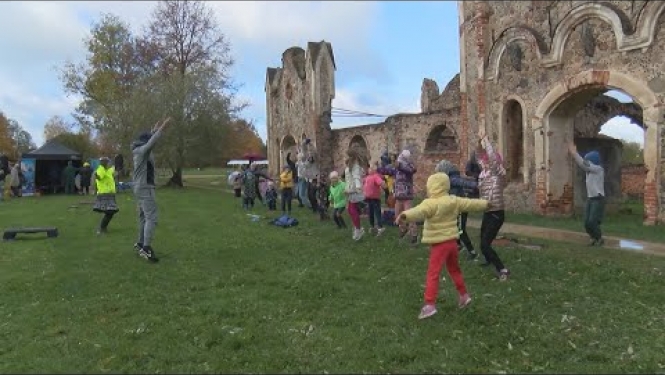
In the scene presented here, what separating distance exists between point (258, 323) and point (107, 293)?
2540mm

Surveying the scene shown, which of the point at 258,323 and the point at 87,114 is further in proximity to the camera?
the point at 87,114

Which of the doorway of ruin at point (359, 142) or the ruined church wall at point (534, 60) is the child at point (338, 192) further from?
the doorway of ruin at point (359, 142)

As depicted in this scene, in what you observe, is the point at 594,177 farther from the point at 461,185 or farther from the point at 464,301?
the point at 464,301

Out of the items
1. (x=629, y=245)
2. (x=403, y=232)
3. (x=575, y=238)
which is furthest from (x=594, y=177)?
(x=403, y=232)

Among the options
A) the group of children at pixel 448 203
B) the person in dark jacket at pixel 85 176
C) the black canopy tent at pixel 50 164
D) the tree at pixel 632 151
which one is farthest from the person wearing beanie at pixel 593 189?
the black canopy tent at pixel 50 164

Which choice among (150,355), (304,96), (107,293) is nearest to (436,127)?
(304,96)

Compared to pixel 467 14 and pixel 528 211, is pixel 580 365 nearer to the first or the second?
pixel 528 211

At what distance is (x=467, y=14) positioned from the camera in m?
18.9

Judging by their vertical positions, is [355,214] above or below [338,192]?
below

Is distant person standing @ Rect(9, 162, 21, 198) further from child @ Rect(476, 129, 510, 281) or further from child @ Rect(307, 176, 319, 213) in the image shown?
child @ Rect(476, 129, 510, 281)

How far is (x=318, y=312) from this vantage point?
22.2ft

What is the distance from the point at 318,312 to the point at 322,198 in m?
9.43

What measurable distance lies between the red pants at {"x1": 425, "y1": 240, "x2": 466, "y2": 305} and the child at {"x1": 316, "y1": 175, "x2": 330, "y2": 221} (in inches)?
341

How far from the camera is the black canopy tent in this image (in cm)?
2986
